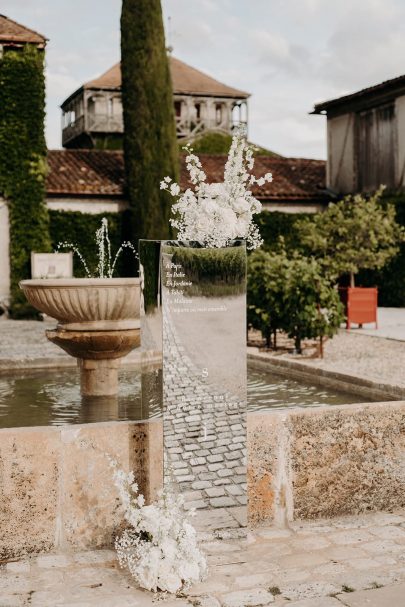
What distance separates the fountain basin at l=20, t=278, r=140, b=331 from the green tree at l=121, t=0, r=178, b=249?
13473mm

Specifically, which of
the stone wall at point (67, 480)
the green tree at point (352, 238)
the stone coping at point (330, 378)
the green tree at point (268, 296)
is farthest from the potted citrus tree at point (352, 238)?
the stone wall at point (67, 480)

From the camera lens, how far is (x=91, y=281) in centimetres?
643

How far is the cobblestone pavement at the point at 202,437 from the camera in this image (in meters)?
4.08

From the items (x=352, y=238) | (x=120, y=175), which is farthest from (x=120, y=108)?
(x=352, y=238)

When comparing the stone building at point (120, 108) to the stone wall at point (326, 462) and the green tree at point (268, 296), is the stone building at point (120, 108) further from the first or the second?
the stone wall at point (326, 462)

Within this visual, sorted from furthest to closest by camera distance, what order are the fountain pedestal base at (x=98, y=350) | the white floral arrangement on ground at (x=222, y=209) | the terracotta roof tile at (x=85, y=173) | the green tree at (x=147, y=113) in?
the terracotta roof tile at (x=85, y=173) → the green tree at (x=147, y=113) → the fountain pedestal base at (x=98, y=350) → the white floral arrangement on ground at (x=222, y=209)

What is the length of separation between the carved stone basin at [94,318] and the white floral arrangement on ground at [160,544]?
2.54m

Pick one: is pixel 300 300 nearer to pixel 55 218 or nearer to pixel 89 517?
pixel 89 517

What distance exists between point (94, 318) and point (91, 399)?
2.72ft

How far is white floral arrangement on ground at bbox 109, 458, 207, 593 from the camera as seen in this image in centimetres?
362

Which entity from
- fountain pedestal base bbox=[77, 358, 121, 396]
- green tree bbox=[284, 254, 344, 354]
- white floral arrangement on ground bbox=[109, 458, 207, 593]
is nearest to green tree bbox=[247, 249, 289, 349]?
green tree bbox=[284, 254, 344, 354]

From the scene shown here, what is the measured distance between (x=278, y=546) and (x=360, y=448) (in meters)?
0.84

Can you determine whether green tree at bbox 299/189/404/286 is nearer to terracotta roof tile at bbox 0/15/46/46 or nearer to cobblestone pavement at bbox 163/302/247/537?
terracotta roof tile at bbox 0/15/46/46

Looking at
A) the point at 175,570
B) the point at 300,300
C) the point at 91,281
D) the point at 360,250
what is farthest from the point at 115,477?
the point at 360,250
